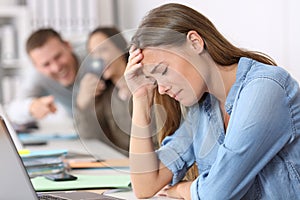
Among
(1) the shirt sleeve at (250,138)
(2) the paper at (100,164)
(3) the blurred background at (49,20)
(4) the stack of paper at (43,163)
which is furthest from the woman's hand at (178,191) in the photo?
(3) the blurred background at (49,20)

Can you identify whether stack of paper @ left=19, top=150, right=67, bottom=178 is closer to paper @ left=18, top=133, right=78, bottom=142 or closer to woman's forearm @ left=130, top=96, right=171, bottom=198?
woman's forearm @ left=130, top=96, right=171, bottom=198

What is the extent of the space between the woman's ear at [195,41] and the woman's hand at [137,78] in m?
0.11

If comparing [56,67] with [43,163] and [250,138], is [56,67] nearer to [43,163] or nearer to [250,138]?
[43,163]

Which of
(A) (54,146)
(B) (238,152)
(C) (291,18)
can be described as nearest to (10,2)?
(A) (54,146)

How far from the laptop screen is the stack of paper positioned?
74 centimetres

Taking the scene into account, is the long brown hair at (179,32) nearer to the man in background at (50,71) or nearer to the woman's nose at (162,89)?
the woman's nose at (162,89)

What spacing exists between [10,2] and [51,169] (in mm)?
3292

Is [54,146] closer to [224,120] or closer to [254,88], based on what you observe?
[224,120]

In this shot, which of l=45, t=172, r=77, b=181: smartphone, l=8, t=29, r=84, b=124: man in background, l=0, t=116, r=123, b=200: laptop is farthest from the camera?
l=8, t=29, r=84, b=124: man in background

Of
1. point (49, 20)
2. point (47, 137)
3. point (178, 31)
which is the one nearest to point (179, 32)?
point (178, 31)

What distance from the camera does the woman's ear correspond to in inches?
56.1

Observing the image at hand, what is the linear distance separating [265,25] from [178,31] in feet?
4.87

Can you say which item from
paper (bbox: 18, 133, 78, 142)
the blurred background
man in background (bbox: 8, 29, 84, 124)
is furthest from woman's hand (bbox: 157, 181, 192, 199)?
the blurred background

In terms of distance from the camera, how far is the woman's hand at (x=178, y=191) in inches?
60.3
